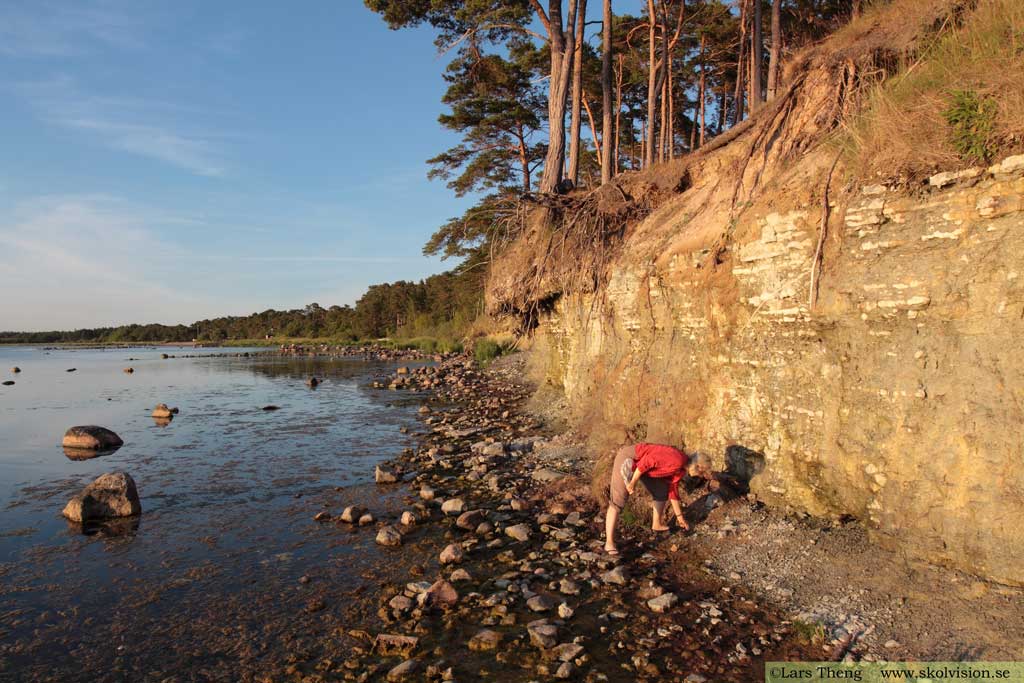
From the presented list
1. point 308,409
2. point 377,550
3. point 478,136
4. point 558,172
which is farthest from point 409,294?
point 377,550

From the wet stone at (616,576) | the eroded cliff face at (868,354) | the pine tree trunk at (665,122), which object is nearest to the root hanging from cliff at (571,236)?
the eroded cliff face at (868,354)

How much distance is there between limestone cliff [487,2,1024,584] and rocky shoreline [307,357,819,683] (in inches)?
74.4

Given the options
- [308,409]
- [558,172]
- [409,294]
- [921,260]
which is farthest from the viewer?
[409,294]

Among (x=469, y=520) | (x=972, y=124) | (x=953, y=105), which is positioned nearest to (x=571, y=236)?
(x=469, y=520)

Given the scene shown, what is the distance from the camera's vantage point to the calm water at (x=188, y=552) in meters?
5.45

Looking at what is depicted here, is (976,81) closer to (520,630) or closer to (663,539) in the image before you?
(663,539)

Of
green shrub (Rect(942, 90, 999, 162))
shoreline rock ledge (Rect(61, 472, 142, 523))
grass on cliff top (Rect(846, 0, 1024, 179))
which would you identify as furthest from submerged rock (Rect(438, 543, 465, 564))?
green shrub (Rect(942, 90, 999, 162))

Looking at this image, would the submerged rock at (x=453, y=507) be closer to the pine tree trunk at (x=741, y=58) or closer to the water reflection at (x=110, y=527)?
the water reflection at (x=110, y=527)

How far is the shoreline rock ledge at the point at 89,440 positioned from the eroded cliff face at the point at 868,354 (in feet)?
49.3

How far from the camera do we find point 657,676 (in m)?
4.68

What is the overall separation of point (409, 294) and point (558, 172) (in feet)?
236

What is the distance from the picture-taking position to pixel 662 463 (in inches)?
283

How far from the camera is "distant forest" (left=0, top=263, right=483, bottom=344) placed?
54219 millimetres

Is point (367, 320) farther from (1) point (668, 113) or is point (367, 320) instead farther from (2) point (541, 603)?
(2) point (541, 603)
